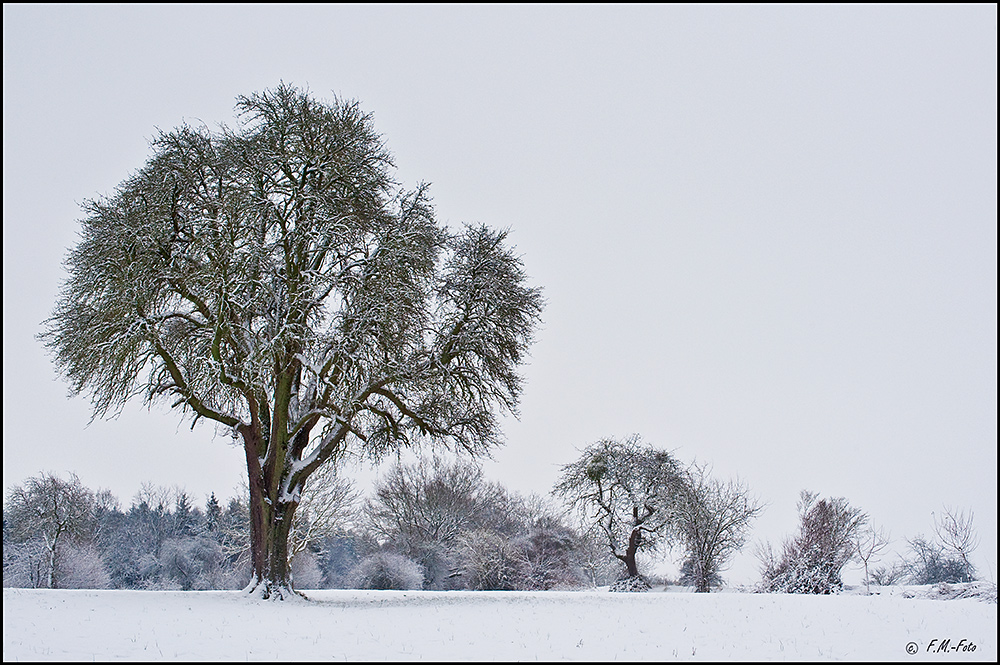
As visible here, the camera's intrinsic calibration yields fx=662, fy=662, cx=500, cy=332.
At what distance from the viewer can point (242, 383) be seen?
549 inches

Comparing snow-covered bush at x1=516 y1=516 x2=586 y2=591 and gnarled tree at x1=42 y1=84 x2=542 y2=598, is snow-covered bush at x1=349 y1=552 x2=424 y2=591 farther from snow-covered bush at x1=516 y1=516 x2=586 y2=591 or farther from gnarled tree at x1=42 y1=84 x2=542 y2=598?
gnarled tree at x1=42 y1=84 x2=542 y2=598

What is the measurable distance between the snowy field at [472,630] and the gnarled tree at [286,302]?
10.5 ft

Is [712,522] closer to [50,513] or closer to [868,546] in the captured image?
[868,546]

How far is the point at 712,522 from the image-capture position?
25.4 metres

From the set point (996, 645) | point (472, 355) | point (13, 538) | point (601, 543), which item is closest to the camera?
point (996, 645)

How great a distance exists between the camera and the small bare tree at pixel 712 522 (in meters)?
25.1

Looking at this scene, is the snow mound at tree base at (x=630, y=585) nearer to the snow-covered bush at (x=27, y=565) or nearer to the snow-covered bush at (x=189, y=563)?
the snow-covered bush at (x=189, y=563)

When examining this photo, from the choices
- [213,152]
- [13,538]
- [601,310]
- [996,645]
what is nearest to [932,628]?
[996,645]

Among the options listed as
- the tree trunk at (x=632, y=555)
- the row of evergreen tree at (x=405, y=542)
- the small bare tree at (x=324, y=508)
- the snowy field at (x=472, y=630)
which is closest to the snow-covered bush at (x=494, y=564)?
the row of evergreen tree at (x=405, y=542)

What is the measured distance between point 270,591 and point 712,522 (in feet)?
58.1

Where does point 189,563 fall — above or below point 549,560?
below

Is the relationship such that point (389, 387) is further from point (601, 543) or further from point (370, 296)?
point (601, 543)

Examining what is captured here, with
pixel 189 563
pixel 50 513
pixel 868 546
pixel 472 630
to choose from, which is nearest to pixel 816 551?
pixel 868 546

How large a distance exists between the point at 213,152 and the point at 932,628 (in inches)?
632
